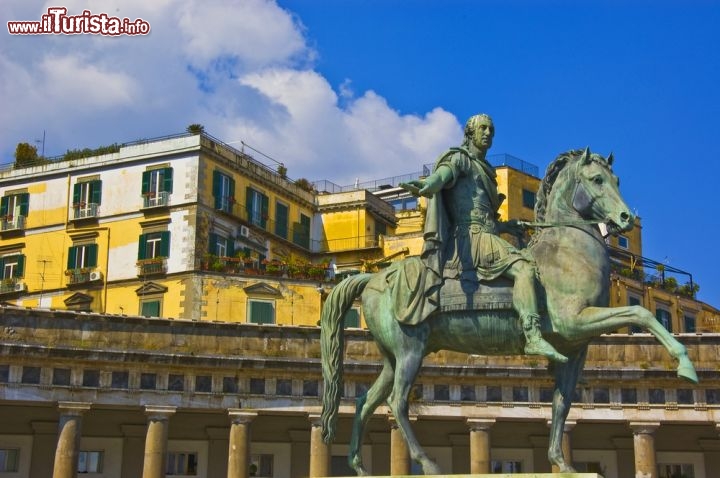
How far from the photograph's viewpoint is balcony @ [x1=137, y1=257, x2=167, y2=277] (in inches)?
2530

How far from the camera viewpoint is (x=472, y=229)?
59.5 ft

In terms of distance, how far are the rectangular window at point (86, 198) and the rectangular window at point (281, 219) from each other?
10548mm

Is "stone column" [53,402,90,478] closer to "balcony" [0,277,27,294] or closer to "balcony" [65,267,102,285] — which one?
"balcony" [65,267,102,285]

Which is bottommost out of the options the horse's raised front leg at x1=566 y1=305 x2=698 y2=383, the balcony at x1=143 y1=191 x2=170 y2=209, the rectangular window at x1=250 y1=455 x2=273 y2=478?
the rectangular window at x1=250 y1=455 x2=273 y2=478

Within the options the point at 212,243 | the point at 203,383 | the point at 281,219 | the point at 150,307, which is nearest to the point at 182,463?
the point at 203,383

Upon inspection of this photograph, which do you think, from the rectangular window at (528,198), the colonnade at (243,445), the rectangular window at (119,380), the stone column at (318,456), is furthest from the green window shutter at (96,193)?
the stone column at (318,456)

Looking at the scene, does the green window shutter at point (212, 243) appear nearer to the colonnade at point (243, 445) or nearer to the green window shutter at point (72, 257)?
the green window shutter at point (72, 257)

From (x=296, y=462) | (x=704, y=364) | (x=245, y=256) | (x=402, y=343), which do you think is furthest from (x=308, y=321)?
(x=402, y=343)

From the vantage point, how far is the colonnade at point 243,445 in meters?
46.6

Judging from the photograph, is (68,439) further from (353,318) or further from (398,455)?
(353,318)

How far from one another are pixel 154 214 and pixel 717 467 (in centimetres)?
3085

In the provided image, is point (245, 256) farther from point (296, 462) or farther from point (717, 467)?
point (717, 467)

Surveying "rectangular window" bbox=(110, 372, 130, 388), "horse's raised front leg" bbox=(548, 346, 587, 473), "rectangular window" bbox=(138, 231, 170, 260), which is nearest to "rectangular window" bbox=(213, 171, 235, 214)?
"rectangular window" bbox=(138, 231, 170, 260)

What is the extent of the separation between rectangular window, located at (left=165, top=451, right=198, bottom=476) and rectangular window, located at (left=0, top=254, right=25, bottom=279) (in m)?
20.5
